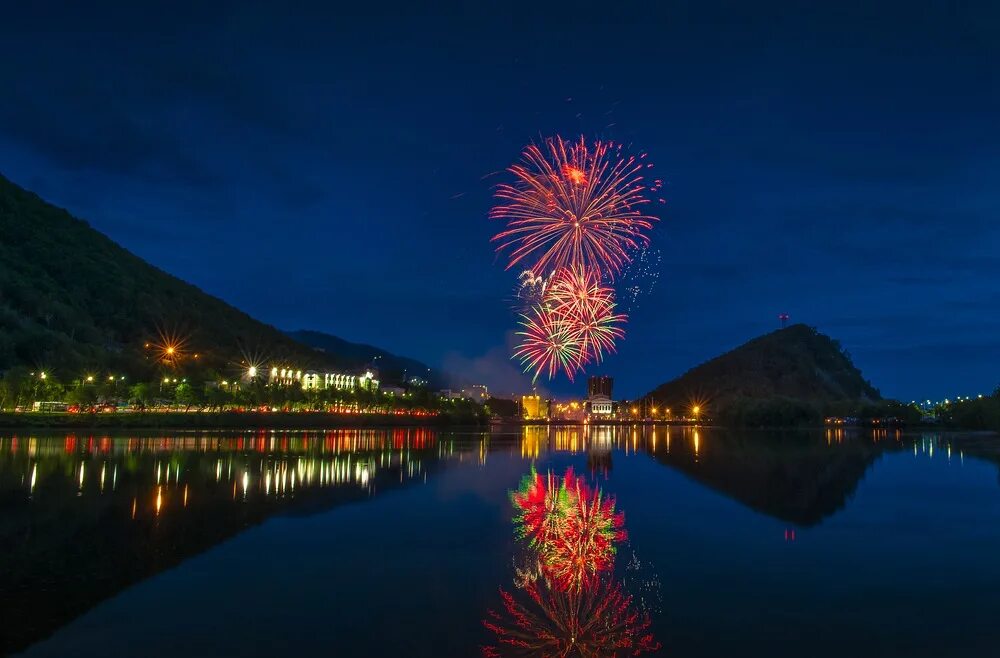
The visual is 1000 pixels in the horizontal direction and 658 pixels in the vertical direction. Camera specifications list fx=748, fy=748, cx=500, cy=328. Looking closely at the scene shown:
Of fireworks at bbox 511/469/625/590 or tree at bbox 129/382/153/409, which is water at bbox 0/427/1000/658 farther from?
tree at bbox 129/382/153/409

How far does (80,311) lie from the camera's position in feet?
501

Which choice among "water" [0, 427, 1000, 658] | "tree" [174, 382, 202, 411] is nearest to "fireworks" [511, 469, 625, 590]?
"water" [0, 427, 1000, 658]

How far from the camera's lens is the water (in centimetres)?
894

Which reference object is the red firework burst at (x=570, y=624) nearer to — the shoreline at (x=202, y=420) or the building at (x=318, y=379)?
the shoreline at (x=202, y=420)

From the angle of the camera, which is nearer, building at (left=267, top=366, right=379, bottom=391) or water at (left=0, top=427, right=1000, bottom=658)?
water at (left=0, top=427, right=1000, bottom=658)

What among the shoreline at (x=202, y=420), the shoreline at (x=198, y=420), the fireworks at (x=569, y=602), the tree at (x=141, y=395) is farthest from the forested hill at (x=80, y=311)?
the fireworks at (x=569, y=602)

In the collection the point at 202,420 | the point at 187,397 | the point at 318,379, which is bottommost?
the point at 202,420

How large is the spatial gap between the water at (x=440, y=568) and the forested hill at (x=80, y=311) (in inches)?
3360

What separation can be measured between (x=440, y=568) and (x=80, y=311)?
163801mm

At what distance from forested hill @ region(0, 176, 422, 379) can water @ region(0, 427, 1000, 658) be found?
8535 cm

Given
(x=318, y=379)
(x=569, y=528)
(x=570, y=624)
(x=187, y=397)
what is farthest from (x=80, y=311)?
(x=570, y=624)

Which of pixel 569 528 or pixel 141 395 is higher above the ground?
pixel 141 395

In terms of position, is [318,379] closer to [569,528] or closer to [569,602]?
[569,528]

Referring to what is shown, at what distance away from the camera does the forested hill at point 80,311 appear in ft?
366
